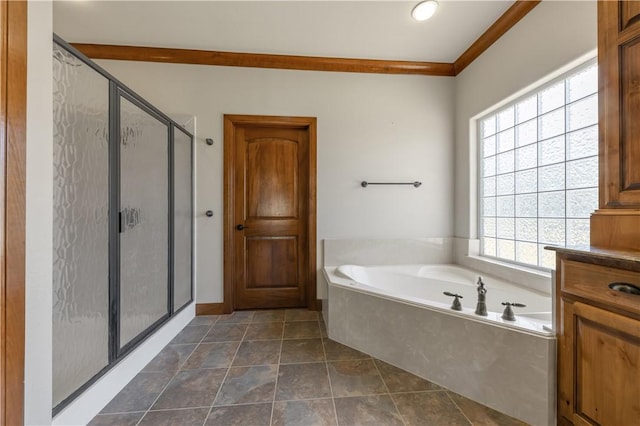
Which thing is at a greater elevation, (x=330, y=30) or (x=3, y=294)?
(x=330, y=30)

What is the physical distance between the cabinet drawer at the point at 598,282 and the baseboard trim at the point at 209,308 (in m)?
2.42

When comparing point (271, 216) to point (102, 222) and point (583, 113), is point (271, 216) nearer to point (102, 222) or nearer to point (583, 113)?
point (102, 222)

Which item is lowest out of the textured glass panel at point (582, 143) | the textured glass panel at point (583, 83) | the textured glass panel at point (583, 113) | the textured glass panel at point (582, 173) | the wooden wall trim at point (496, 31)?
the textured glass panel at point (582, 173)

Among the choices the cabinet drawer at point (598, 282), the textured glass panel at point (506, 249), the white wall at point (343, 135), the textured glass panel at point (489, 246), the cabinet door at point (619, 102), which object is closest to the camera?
the cabinet drawer at point (598, 282)

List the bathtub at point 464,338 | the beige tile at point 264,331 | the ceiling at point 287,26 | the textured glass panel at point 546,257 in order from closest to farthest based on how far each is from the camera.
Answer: the bathtub at point 464,338 < the textured glass panel at point 546,257 < the ceiling at point 287,26 < the beige tile at point 264,331

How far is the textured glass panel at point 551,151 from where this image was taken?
157 centimetres

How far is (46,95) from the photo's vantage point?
81 cm

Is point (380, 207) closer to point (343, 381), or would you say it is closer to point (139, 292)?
point (343, 381)

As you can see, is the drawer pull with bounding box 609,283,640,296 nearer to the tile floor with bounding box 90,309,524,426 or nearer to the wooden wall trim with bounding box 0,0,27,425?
the tile floor with bounding box 90,309,524,426

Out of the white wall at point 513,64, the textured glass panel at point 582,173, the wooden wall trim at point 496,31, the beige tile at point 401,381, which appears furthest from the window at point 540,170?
the beige tile at point 401,381

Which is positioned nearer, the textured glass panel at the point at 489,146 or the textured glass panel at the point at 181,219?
the textured glass panel at the point at 181,219

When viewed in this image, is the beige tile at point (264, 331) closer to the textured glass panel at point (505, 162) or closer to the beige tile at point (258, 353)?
the beige tile at point (258, 353)

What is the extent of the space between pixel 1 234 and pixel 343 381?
151 cm

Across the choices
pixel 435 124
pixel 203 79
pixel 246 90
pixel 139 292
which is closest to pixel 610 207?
pixel 435 124
